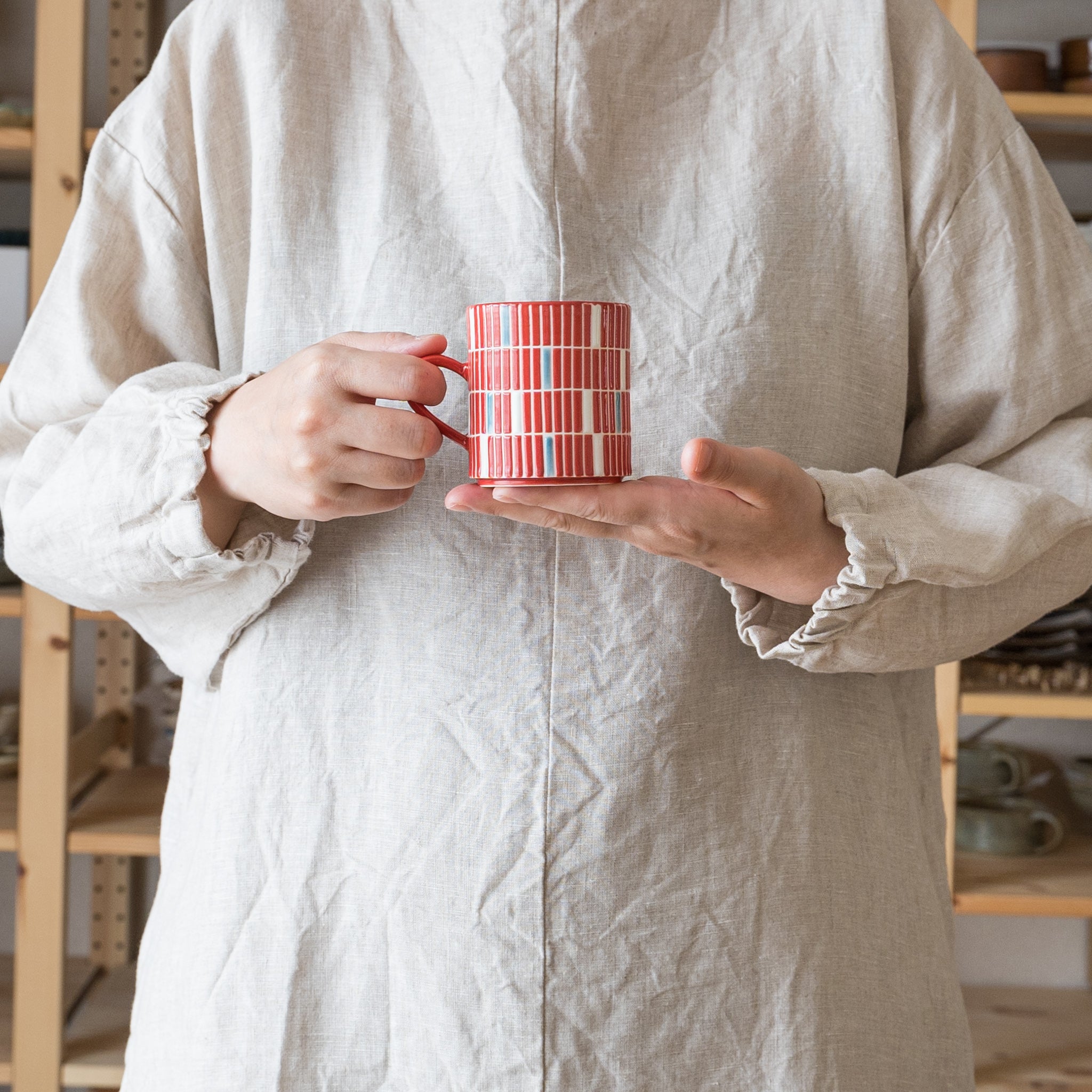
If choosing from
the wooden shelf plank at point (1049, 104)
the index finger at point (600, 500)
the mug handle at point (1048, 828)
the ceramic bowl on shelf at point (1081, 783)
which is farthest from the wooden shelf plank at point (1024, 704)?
the index finger at point (600, 500)

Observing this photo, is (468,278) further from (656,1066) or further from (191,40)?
(656,1066)

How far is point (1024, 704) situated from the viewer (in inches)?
58.3

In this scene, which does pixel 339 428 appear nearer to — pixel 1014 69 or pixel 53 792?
pixel 53 792

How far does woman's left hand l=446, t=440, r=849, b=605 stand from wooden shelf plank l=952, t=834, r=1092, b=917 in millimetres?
966

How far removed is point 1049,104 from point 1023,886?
100 cm

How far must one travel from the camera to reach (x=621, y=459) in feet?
1.90

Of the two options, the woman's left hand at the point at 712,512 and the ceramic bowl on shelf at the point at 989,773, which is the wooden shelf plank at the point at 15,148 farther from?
the ceramic bowl on shelf at the point at 989,773

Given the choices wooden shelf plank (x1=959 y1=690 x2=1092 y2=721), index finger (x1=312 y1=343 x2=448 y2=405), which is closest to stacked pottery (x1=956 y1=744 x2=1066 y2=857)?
wooden shelf plank (x1=959 y1=690 x2=1092 y2=721)

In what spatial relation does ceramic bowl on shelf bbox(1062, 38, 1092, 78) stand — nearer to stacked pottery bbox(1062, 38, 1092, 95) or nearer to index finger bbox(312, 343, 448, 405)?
stacked pottery bbox(1062, 38, 1092, 95)

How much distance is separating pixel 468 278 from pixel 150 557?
25cm

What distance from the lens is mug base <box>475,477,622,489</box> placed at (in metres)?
0.56

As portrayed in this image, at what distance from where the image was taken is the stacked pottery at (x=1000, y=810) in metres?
1.61

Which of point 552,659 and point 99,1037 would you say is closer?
point 552,659

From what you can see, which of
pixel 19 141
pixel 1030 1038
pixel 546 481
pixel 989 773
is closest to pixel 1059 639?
pixel 989 773
